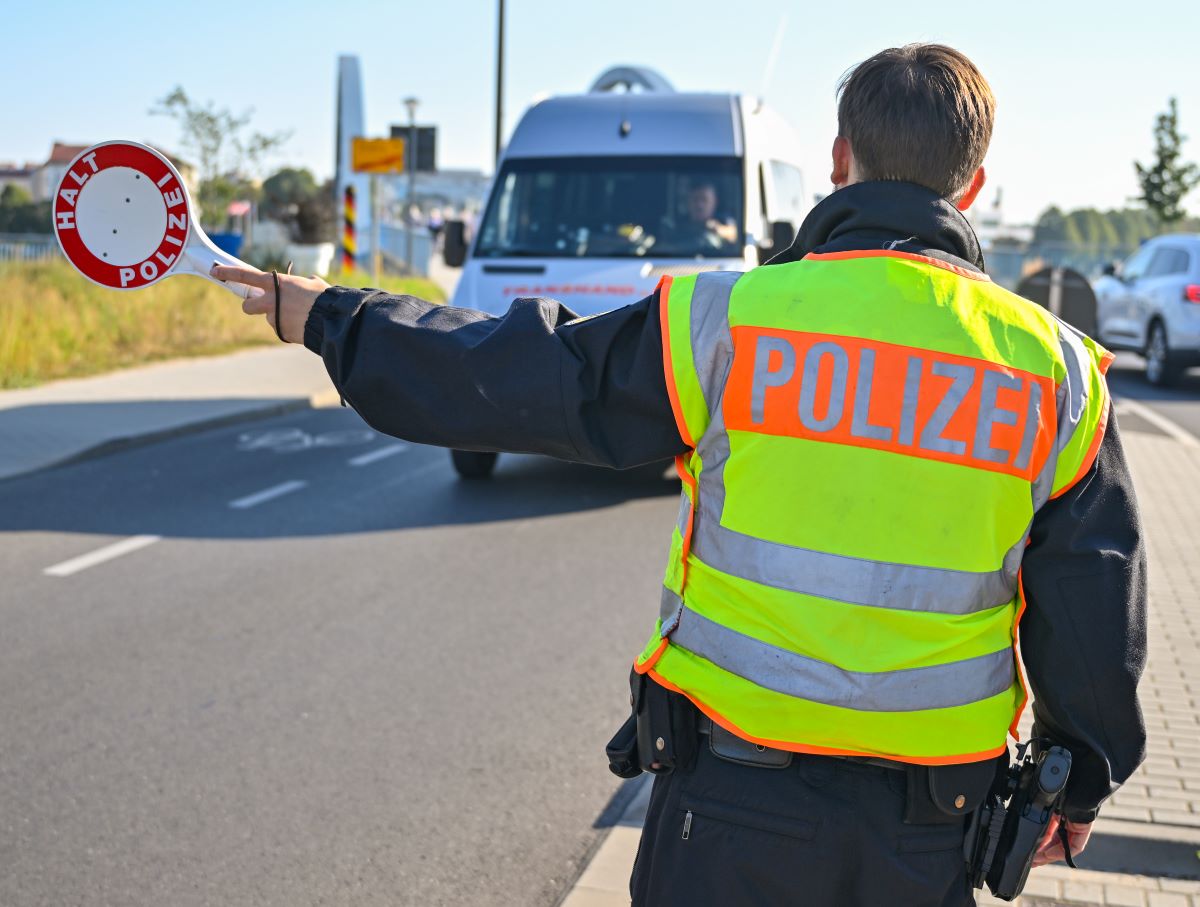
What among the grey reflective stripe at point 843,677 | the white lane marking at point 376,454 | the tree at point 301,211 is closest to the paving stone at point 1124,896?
the grey reflective stripe at point 843,677

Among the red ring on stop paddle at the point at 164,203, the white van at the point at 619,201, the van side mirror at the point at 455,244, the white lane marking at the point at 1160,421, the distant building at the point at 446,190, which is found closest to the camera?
the red ring on stop paddle at the point at 164,203

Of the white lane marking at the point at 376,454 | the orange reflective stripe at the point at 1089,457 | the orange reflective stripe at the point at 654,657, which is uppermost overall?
the orange reflective stripe at the point at 1089,457

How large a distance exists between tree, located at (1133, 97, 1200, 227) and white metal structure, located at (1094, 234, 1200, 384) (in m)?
17.0

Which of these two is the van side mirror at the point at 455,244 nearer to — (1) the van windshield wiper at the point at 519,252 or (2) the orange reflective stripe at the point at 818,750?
(1) the van windshield wiper at the point at 519,252

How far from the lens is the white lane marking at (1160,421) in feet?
42.6

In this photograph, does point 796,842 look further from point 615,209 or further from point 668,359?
point 615,209

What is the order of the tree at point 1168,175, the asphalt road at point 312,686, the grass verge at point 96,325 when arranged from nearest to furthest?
1. the asphalt road at point 312,686
2. the grass verge at point 96,325
3. the tree at point 1168,175

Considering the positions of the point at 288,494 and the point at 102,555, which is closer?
the point at 102,555

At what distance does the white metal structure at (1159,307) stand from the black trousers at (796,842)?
660 inches

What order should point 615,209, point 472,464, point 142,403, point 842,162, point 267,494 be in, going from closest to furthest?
point 842,162, point 267,494, point 472,464, point 615,209, point 142,403

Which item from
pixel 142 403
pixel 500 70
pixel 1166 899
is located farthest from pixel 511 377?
pixel 500 70

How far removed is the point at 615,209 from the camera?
10273mm

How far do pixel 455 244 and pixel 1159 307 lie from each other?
11077 millimetres

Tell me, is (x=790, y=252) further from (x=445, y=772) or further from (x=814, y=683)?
(x=445, y=772)
